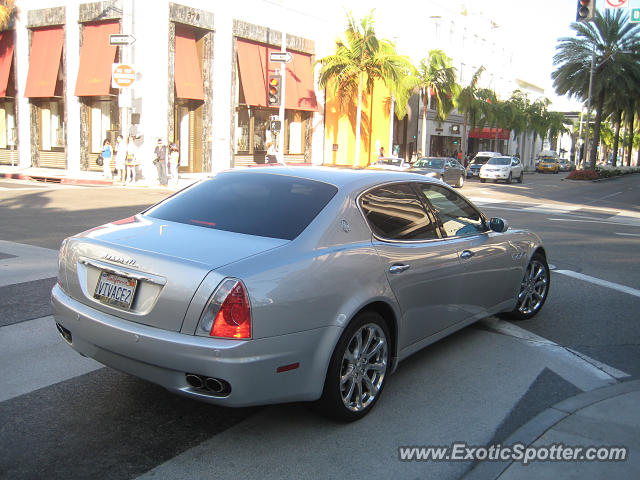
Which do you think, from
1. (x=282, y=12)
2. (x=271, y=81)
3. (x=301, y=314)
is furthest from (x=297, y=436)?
(x=282, y=12)

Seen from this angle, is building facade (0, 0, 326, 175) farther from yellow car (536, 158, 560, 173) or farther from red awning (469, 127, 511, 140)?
yellow car (536, 158, 560, 173)

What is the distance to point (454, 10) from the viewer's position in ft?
182

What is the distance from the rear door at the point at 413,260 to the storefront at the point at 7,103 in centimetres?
3050

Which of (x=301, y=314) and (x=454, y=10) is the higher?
(x=454, y=10)

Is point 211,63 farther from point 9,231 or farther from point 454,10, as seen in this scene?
point 454,10

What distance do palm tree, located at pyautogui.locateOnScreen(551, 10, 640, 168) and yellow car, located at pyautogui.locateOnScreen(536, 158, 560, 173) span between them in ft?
52.1

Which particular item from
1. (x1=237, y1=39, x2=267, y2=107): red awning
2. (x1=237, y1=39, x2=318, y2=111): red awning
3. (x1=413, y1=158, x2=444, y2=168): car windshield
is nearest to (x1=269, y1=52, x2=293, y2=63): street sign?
(x1=237, y1=39, x2=318, y2=111): red awning

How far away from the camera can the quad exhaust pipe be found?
10.8 feet

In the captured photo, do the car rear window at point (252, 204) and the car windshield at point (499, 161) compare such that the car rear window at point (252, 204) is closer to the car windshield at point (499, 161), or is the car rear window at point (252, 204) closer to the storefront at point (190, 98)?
the storefront at point (190, 98)

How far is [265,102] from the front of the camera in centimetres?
3219

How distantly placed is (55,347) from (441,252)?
10.5ft

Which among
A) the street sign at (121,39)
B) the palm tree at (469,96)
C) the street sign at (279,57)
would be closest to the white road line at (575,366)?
the street sign at (121,39)

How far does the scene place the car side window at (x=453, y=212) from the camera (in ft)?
16.6

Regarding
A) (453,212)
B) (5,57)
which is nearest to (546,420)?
(453,212)
